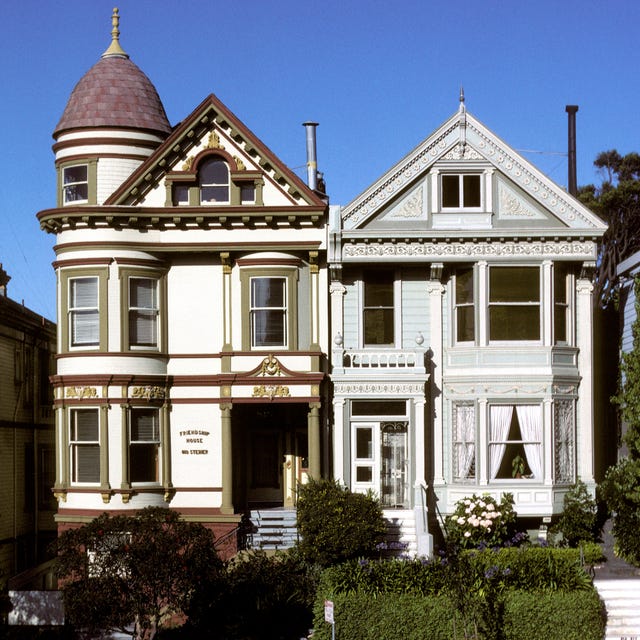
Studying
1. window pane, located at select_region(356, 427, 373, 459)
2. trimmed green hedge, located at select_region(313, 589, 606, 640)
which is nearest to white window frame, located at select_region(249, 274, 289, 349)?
window pane, located at select_region(356, 427, 373, 459)

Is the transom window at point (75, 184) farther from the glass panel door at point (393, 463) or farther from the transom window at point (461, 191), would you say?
the glass panel door at point (393, 463)

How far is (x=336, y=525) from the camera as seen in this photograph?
2781 cm

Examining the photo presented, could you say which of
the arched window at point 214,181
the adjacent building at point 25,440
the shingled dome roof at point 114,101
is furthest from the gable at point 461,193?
the adjacent building at point 25,440

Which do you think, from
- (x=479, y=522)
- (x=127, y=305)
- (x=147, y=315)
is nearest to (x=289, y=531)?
(x=479, y=522)

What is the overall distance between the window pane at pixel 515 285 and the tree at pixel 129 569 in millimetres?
11618

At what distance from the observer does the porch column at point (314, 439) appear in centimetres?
3119

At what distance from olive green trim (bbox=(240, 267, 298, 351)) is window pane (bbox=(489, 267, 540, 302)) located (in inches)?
209

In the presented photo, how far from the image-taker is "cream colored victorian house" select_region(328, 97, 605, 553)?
103 feet

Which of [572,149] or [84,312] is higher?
[572,149]

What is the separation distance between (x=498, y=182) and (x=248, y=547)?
11797mm

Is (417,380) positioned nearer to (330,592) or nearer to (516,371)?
(516,371)

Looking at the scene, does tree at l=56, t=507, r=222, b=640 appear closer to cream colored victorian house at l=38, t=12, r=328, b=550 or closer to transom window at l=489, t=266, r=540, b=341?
Answer: cream colored victorian house at l=38, t=12, r=328, b=550

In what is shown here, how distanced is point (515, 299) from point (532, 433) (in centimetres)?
361

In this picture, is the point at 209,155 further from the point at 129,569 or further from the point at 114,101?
the point at 129,569
